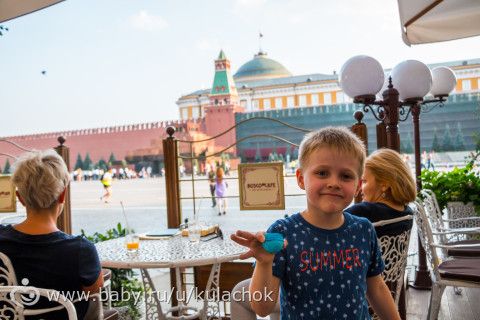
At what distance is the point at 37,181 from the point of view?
1006mm

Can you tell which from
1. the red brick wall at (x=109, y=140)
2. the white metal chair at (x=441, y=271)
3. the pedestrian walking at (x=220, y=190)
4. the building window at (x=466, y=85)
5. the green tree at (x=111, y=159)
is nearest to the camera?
the white metal chair at (x=441, y=271)

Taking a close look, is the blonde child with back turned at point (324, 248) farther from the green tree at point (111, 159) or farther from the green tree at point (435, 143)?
the green tree at point (435, 143)

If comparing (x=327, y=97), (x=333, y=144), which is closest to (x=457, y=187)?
(x=333, y=144)

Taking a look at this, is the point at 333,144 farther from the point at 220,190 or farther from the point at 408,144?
the point at 408,144

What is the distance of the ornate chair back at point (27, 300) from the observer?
0.75m

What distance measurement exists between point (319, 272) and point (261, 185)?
1201 millimetres

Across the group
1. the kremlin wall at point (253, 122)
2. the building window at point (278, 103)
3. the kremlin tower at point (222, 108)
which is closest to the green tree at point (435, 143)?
the kremlin wall at point (253, 122)

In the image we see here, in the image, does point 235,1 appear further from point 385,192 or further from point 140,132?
point 385,192

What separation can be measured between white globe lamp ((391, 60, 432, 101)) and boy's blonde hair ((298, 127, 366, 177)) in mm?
1534

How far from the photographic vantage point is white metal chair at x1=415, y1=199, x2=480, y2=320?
1.51 metres

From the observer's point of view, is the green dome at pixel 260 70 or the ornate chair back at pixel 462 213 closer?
the ornate chair back at pixel 462 213

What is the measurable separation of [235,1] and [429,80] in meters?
40.7

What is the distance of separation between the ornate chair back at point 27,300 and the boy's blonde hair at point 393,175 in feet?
2.73

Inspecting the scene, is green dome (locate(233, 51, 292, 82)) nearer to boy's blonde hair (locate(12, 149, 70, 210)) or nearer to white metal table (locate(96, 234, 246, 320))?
white metal table (locate(96, 234, 246, 320))
